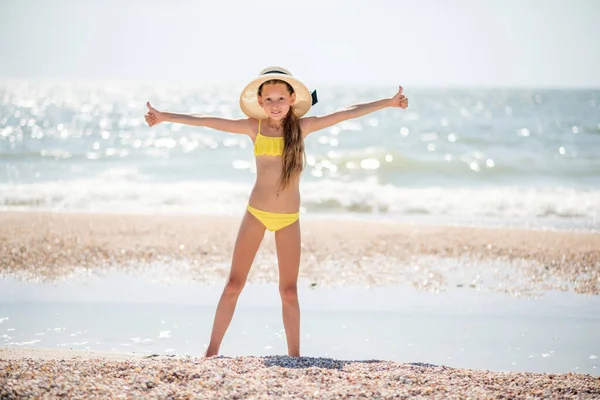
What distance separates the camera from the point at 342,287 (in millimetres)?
7355

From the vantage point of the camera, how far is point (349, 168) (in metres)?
22.7

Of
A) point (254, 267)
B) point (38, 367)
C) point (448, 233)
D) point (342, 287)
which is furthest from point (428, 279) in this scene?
point (38, 367)

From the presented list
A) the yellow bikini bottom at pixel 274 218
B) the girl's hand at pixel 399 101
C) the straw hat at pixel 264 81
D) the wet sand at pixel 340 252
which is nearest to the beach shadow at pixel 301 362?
the yellow bikini bottom at pixel 274 218

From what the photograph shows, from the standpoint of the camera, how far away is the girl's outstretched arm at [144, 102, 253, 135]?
4742mm

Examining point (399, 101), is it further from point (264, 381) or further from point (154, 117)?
point (264, 381)

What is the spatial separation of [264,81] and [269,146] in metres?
0.43

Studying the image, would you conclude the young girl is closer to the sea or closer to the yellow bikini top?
the yellow bikini top

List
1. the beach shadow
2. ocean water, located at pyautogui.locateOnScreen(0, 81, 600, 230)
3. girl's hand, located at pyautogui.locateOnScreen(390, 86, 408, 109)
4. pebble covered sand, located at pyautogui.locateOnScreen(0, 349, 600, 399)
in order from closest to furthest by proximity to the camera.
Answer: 1. pebble covered sand, located at pyautogui.locateOnScreen(0, 349, 600, 399)
2. the beach shadow
3. girl's hand, located at pyautogui.locateOnScreen(390, 86, 408, 109)
4. ocean water, located at pyautogui.locateOnScreen(0, 81, 600, 230)

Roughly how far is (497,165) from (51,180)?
13540 mm

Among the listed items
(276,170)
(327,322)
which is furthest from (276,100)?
(327,322)

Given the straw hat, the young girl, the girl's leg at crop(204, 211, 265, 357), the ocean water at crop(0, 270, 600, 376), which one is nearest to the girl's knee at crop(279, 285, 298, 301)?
the young girl

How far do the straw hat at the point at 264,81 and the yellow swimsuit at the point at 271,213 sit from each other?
0.24 meters

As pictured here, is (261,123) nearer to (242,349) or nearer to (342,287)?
(242,349)

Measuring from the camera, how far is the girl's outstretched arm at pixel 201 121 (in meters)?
4.74
